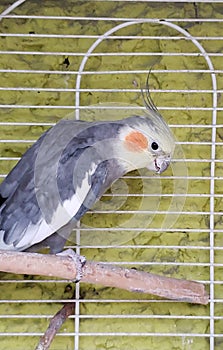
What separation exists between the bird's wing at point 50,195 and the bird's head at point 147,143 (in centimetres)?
9

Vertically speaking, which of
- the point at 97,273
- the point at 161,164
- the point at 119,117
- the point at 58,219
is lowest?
the point at 97,273

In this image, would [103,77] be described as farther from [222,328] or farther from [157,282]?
[222,328]

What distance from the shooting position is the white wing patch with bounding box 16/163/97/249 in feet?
4.86

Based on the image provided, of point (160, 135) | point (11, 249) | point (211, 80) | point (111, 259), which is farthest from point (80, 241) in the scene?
point (211, 80)

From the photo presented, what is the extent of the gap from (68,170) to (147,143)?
20 cm

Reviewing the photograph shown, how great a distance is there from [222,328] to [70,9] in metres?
0.87

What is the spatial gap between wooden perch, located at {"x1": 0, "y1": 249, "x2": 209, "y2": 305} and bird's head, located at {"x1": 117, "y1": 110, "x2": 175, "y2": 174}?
0.26 m

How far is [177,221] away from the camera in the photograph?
67.0 inches

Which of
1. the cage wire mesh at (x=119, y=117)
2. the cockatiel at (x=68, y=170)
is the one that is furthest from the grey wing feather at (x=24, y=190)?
the cage wire mesh at (x=119, y=117)

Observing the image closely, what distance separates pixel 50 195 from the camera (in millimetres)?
1497

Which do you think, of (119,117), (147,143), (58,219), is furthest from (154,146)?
(58,219)

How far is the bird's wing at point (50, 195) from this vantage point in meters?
1.48

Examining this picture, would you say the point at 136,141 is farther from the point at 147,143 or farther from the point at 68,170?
the point at 68,170

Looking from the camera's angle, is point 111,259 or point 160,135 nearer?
point 160,135
